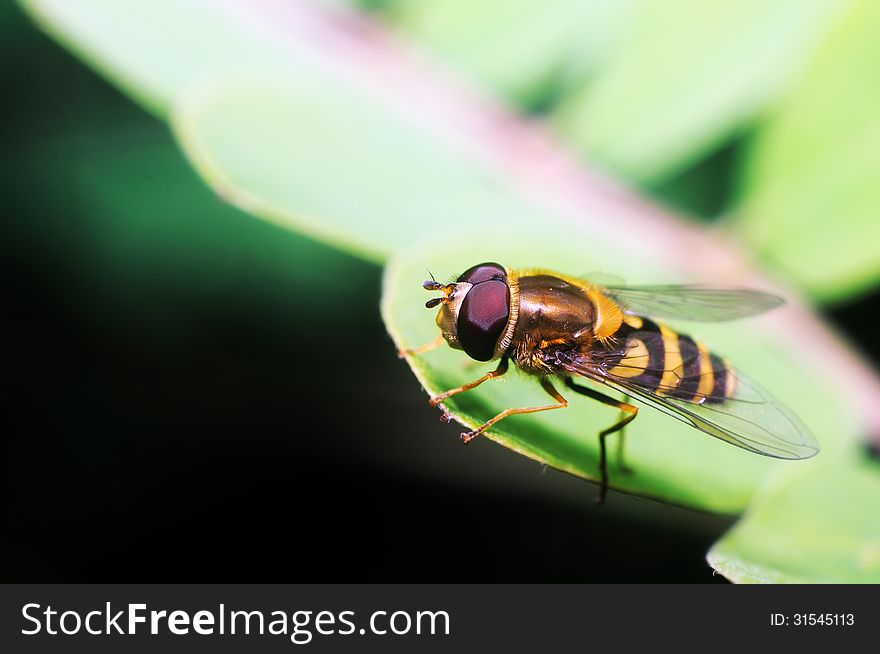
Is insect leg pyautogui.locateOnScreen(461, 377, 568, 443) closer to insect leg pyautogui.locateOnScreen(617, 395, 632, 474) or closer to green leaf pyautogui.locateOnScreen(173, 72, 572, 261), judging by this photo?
insect leg pyautogui.locateOnScreen(617, 395, 632, 474)

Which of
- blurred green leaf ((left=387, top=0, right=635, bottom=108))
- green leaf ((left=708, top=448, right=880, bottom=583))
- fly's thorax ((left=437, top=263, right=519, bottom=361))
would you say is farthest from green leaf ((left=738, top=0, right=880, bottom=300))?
fly's thorax ((left=437, top=263, right=519, bottom=361))

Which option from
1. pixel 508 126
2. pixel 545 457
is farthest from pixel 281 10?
pixel 545 457

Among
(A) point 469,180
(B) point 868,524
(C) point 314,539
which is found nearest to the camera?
(B) point 868,524

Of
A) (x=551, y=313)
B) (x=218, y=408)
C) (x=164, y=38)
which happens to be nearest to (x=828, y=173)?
(x=551, y=313)

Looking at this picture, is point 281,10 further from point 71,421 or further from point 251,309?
point 71,421

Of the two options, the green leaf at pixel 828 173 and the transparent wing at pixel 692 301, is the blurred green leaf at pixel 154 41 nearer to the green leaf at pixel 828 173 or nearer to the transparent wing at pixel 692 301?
the transparent wing at pixel 692 301

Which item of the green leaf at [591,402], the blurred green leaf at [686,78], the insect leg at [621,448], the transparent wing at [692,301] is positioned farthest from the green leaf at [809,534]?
the blurred green leaf at [686,78]
